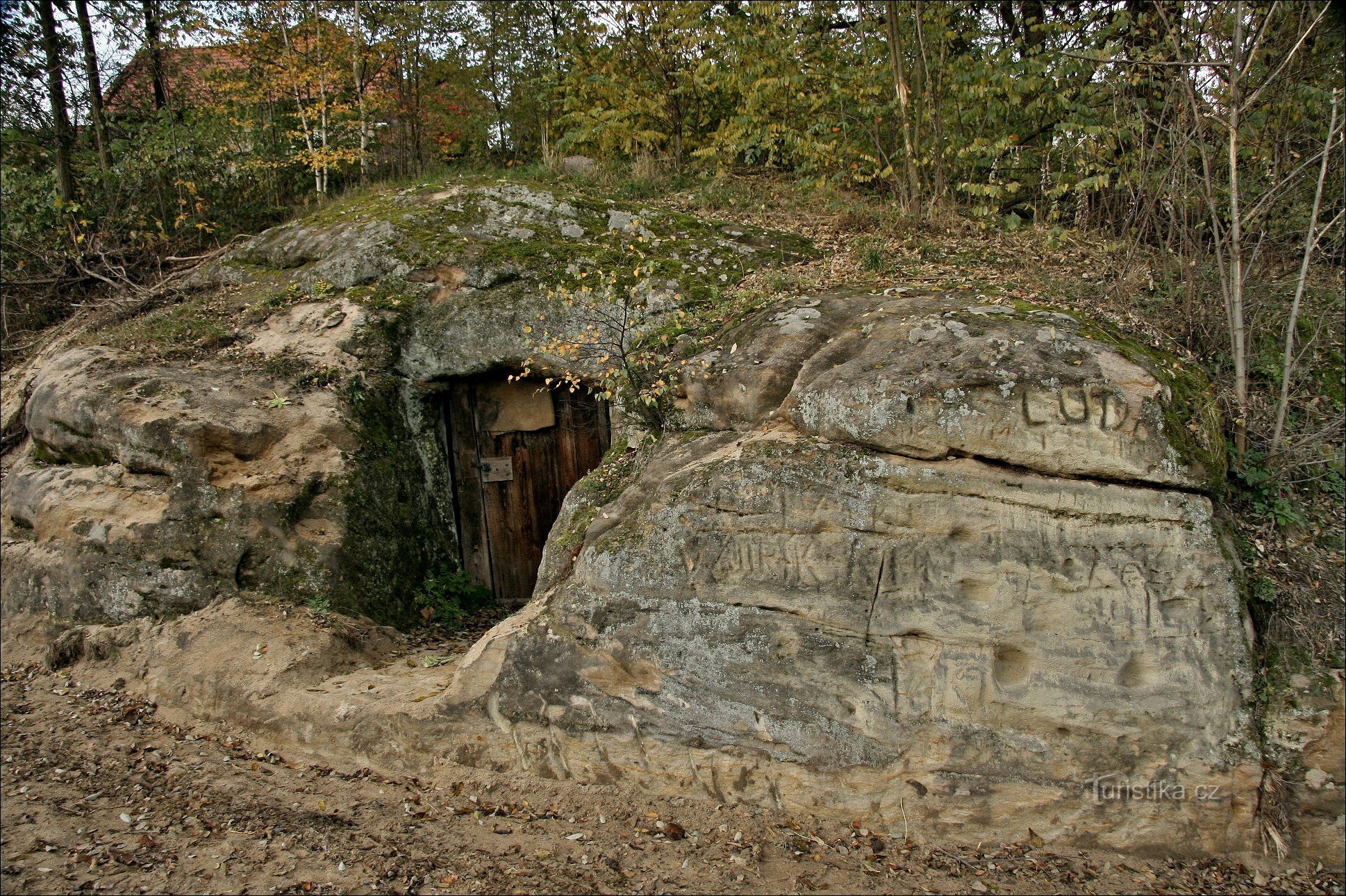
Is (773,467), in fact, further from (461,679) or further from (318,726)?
(318,726)

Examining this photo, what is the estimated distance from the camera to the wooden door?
24.4 ft

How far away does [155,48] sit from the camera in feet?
33.4

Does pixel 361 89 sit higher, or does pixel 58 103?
pixel 361 89

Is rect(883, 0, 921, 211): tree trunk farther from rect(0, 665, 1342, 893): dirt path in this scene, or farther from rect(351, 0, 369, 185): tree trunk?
rect(351, 0, 369, 185): tree trunk

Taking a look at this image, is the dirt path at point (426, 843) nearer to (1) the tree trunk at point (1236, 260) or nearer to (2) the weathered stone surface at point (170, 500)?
(2) the weathered stone surface at point (170, 500)

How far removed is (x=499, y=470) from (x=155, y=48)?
7.54 m

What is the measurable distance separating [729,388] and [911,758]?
2496mm

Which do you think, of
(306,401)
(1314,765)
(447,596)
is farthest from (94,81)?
(1314,765)

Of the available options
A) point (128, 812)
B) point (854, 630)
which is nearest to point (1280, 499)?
point (854, 630)

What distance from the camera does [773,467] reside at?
490 centimetres

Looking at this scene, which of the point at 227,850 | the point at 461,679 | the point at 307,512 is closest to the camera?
the point at 227,850

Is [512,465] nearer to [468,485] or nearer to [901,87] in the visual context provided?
[468,485]

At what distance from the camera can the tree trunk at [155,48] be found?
10086 millimetres

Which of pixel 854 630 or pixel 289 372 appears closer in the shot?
pixel 854 630
